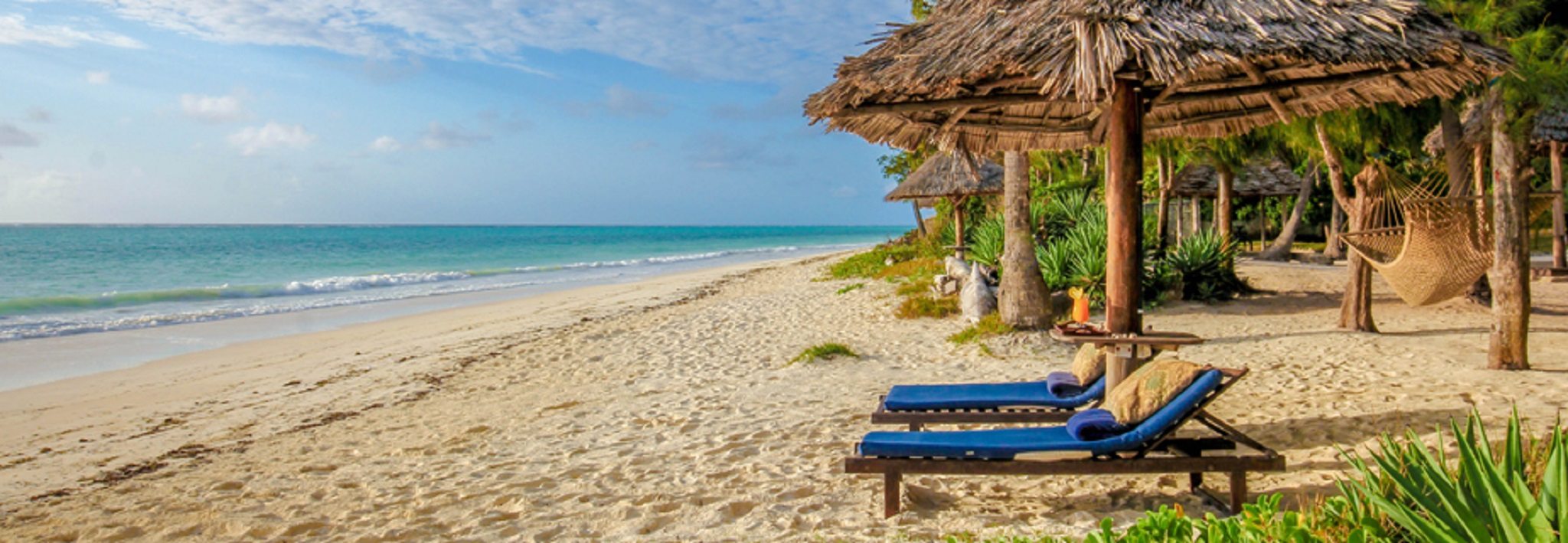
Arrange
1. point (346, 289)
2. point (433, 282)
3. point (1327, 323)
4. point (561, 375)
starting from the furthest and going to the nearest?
1. point (433, 282)
2. point (346, 289)
3. point (1327, 323)
4. point (561, 375)

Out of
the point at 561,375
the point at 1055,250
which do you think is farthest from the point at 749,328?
the point at 1055,250

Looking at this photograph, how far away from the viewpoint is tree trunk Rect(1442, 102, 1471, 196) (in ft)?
30.9

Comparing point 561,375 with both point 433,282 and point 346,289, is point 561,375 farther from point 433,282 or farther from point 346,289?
point 433,282

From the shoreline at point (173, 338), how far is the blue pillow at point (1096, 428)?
31.4 feet

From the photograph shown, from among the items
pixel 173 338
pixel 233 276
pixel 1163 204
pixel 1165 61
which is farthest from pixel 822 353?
pixel 233 276

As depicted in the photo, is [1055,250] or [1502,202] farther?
[1055,250]

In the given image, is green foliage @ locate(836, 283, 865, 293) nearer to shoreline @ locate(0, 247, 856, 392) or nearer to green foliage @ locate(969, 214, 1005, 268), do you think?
green foliage @ locate(969, 214, 1005, 268)

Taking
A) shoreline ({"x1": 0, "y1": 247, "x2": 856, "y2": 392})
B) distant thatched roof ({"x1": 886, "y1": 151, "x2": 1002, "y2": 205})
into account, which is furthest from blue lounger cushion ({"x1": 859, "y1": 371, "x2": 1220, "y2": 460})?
distant thatched roof ({"x1": 886, "y1": 151, "x2": 1002, "y2": 205})

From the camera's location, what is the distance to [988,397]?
15.3ft

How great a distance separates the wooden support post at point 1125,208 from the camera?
4340mm

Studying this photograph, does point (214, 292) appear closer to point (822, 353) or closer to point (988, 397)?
point (822, 353)

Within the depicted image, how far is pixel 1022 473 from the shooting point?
11.4ft

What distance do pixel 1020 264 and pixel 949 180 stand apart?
6.29m

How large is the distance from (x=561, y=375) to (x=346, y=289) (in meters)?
15.6
